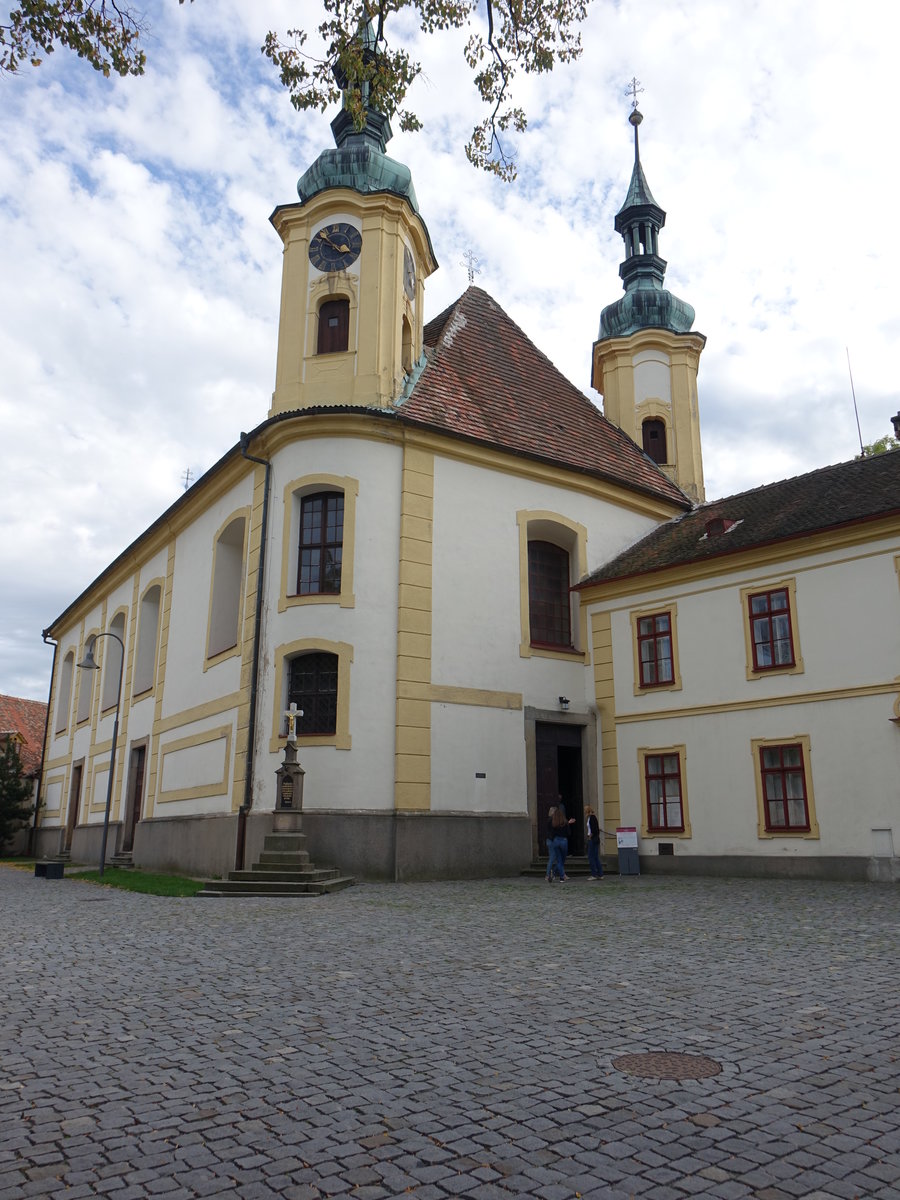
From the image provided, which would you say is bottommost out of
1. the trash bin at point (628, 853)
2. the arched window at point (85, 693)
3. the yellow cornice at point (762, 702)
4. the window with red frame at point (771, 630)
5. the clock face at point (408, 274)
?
the trash bin at point (628, 853)

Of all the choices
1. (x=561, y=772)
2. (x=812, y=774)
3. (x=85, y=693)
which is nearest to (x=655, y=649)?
(x=561, y=772)

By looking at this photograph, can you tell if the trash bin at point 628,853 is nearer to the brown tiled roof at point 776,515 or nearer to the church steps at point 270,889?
the brown tiled roof at point 776,515

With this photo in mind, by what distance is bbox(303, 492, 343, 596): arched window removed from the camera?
64.3 ft

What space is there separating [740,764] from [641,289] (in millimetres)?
16443

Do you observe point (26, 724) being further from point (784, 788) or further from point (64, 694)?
point (784, 788)

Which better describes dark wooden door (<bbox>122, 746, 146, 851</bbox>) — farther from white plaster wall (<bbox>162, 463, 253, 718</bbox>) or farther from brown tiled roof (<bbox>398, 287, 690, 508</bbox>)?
brown tiled roof (<bbox>398, 287, 690, 508</bbox>)

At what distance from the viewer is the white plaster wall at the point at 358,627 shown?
18047 mm

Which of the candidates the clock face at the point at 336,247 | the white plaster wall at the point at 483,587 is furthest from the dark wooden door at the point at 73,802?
the clock face at the point at 336,247

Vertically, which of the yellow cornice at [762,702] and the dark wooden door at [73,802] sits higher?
the yellow cornice at [762,702]

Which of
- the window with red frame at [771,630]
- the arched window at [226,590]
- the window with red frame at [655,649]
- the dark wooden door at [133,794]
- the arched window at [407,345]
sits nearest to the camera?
the window with red frame at [771,630]

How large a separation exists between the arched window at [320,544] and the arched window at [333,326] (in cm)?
360

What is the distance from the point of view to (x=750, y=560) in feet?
62.6

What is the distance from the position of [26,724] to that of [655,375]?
37343 millimetres

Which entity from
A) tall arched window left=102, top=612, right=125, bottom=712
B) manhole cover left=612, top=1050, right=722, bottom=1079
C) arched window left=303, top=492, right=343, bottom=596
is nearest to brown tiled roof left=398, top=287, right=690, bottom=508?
arched window left=303, top=492, right=343, bottom=596
